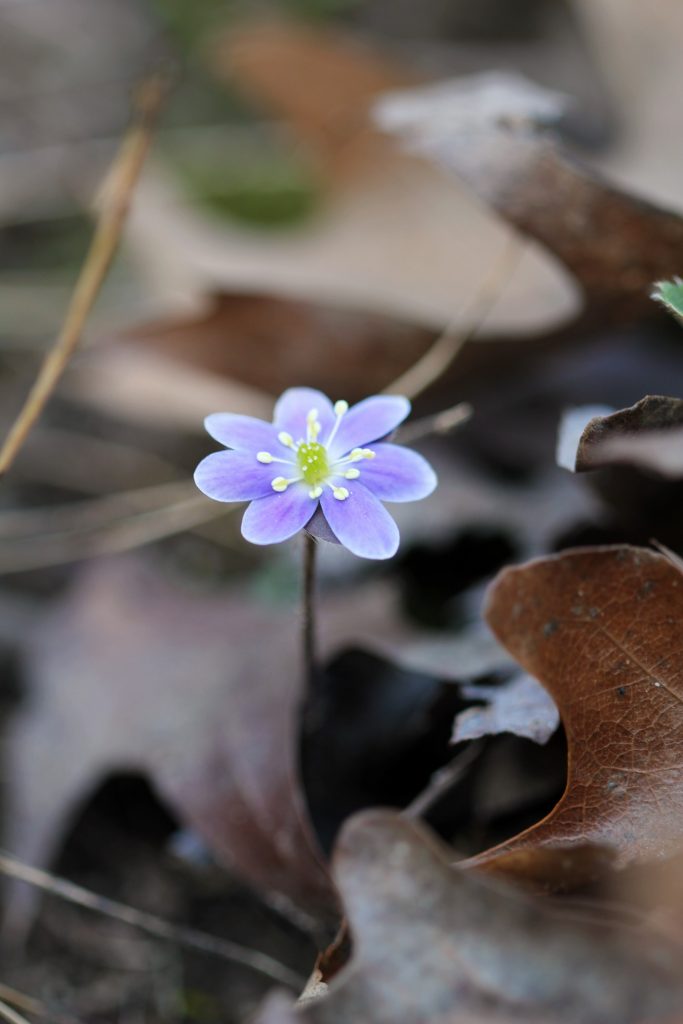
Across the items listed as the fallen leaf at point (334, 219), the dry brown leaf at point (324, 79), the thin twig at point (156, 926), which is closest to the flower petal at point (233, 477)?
the thin twig at point (156, 926)

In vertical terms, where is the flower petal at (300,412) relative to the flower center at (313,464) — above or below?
above

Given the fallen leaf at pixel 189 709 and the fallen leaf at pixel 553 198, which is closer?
the fallen leaf at pixel 189 709

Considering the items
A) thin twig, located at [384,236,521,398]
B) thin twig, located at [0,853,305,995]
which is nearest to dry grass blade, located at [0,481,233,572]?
thin twig, located at [384,236,521,398]

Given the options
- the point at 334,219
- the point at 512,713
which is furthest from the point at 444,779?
the point at 334,219

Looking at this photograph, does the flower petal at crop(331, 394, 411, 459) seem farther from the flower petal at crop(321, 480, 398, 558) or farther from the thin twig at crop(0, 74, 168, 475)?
the thin twig at crop(0, 74, 168, 475)

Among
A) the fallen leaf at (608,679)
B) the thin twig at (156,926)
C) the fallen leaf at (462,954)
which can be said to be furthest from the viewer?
the thin twig at (156,926)

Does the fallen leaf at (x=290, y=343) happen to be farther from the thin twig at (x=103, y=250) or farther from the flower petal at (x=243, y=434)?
the flower petal at (x=243, y=434)

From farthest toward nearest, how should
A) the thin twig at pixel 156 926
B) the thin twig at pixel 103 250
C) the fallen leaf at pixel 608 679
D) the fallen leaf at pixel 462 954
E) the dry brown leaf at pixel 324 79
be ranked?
the dry brown leaf at pixel 324 79, the thin twig at pixel 103 250, the thin twig at pixel 156 926, the fallen leaf at pixel 608 679, the fallen leaf at pixel 462 954
